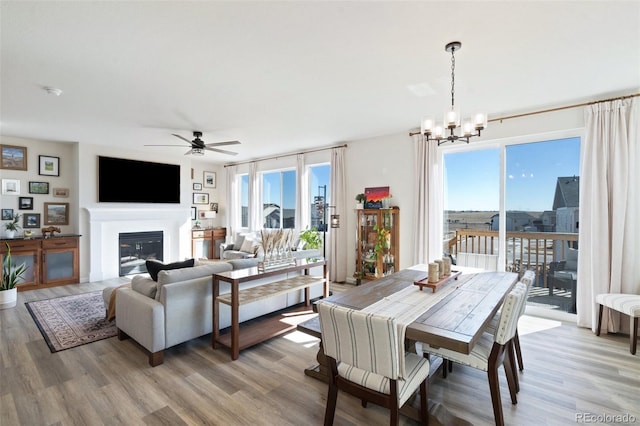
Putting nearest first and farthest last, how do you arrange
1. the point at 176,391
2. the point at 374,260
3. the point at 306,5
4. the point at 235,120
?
the point at 306,5, the point at 176,391, the point at 235,120, the point at 374,260

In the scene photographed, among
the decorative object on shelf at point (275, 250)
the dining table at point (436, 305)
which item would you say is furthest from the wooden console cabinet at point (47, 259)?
the dining table at point (436, 305)

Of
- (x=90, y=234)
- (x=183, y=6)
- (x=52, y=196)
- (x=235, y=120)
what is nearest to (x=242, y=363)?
(x=183, y=6)

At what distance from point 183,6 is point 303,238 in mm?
4352

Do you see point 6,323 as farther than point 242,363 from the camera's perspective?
Yes

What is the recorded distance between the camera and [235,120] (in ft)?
14.8

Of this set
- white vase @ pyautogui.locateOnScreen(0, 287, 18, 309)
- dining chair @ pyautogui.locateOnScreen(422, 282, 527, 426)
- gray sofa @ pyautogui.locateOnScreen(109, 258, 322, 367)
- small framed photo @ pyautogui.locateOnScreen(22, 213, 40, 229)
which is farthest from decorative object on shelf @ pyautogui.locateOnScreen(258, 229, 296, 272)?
small framed photo @ pyautogui.locateOnScreen(22, 213, 40, 229)

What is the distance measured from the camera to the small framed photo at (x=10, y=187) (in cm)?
538

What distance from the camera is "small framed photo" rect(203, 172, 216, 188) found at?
8.41 m

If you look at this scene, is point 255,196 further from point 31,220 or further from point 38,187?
point 31,220

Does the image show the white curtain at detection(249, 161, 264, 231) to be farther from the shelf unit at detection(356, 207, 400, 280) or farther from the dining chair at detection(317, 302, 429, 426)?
the dining chair at detection(317, 302, 429, 426)

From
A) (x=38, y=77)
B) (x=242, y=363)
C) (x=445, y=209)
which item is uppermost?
(x=38, y=77)

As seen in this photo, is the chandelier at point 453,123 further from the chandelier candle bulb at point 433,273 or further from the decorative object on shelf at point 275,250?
the decorative object on shelf at point 275,250

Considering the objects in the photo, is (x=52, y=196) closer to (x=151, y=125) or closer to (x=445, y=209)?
(x=151, y=125)

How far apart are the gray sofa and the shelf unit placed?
255cm
